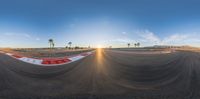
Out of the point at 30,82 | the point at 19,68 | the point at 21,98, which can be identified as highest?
the point at 19,68

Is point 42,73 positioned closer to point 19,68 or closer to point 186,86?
point 19,68

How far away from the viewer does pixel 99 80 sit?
4.89m

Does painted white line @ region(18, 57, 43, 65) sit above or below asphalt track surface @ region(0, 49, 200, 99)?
above

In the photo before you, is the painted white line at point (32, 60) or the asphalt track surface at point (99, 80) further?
the painted white line at point (32, 60)

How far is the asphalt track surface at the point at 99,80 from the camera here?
15.4 feet

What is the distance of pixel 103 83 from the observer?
4859 millimetres

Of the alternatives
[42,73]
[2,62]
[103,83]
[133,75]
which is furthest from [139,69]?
[2,62]

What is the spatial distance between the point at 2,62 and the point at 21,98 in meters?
1.05

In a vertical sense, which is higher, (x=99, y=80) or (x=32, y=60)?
(x=32, y=60)

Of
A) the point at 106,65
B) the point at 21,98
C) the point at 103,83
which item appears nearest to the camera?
the point at 21,98

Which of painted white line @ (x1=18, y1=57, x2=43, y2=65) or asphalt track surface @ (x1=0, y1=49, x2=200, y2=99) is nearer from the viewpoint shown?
asphalt track surface @ (x1=0, y1=49, x2=200, y2=99)

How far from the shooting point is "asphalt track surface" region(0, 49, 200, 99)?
468cm

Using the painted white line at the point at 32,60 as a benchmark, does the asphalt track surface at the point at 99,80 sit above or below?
below

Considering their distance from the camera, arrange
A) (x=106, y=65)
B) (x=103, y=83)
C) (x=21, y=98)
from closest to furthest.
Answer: (x=21, y=98)
(x=103, y=83)
(x=106, y=65)
